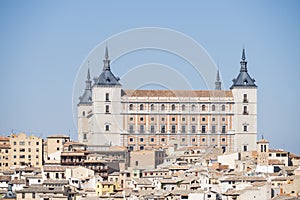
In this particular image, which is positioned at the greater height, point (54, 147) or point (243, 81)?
point (243, 81)

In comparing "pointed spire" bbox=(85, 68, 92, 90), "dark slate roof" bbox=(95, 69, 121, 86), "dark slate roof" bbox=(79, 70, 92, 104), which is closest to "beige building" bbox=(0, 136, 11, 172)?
"dark slate roof" bbox=(95, 69, 121, 86)

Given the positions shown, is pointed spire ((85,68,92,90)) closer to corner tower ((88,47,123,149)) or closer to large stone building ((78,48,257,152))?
large stone building ((78,48,257,152))

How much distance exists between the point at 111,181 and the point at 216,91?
1612 inches

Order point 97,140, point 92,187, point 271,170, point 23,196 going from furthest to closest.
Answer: point 97,140 → point 271,170 → point 92,187 → point 23,196

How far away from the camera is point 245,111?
108 meters

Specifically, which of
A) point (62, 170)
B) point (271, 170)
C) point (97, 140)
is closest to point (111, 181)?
point (62, 170)

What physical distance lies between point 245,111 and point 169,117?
8215 mm

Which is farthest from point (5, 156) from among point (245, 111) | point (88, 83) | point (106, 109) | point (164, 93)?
point (88, 83)

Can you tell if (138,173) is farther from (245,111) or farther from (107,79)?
(245,111)

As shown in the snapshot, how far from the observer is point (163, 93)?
4220 inches

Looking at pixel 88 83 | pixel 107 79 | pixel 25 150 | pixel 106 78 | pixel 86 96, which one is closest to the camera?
pixel 25 150

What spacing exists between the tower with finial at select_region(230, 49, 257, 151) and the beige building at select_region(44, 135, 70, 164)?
86.0 feet

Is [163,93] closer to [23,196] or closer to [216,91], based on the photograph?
[216,91]

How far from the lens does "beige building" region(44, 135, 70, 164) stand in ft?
265
